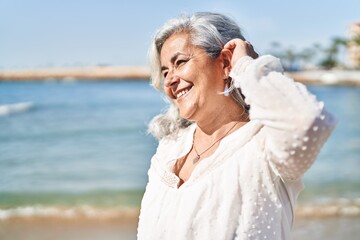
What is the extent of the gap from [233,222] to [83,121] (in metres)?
15.7

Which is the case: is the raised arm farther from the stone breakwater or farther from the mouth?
the stone breakwater

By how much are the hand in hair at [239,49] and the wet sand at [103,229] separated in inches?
149

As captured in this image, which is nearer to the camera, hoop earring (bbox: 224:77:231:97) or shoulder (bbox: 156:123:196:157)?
hoop earring (bbox: 224:77:231:97)

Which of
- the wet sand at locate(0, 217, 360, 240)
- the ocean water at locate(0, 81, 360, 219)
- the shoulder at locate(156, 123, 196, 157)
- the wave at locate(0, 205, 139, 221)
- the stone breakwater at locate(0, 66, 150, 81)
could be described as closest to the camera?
the shoulder at locate(156, 123, 196, 157)

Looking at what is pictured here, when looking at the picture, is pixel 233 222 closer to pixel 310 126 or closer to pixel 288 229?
pixel 288 229

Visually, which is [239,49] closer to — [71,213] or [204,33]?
[204,33]

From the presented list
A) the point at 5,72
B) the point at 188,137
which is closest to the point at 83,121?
the point at 188,137

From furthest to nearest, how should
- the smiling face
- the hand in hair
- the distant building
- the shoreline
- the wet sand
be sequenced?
the distant building
the shoreline
the wet sand
the smiling face
the hand in hair

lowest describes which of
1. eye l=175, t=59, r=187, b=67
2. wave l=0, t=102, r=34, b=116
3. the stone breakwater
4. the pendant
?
the stone breakwater

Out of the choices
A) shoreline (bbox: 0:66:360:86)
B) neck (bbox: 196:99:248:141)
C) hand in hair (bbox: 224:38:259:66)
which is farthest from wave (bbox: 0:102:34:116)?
shoreline (bbox: 0:66:360:86)

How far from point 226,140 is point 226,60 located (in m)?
0.20

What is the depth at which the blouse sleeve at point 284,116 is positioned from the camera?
4.47ft

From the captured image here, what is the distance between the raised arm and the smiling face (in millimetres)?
180

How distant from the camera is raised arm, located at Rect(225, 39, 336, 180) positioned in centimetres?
136
